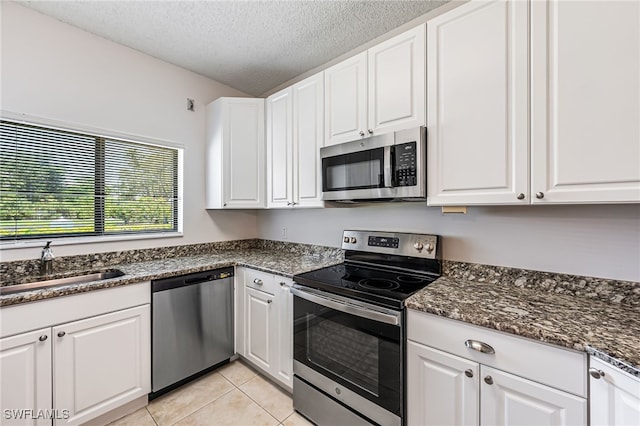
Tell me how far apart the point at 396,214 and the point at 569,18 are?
4.32ft

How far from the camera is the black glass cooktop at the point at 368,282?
139cm

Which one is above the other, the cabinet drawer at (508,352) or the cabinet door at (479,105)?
the cabinet door at (479,105)

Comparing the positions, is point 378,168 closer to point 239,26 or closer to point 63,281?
point 239,26

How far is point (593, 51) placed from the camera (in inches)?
42.6

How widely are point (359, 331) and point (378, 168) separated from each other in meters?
0.96

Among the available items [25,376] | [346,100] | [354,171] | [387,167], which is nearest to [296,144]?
[346,100]

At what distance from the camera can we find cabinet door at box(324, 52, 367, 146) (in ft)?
5.95

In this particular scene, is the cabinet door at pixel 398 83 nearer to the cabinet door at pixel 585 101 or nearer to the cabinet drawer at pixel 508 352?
the cabinet door at pixel 585 101

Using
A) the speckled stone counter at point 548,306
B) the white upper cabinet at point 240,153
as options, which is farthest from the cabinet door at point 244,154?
the speckled stone counter at point 548,306

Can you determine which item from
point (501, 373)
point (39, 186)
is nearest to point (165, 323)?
point (39, 186)

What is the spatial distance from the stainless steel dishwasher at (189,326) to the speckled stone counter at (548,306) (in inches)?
61.4

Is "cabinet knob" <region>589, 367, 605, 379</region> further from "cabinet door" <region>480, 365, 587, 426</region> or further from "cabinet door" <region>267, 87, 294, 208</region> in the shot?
"cabinet door" <region>267, 87, 294, 208</region>

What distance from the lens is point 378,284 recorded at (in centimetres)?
164

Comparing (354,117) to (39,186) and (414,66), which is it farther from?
(39,186)
